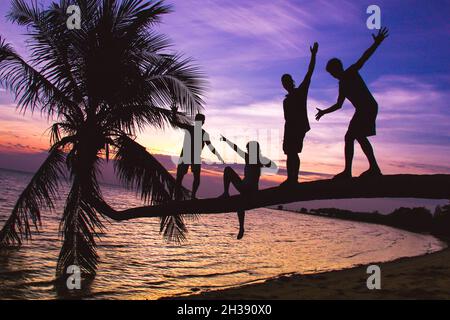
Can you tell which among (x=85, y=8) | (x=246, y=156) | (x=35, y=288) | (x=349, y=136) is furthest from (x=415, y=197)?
(x=35, y=288)

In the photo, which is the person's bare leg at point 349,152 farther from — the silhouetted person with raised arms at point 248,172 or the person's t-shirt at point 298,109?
the silhouetted person with raised arms at point 248,172

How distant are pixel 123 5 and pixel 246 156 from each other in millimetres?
5087

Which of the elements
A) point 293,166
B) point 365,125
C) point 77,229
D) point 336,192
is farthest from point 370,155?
point 77,229

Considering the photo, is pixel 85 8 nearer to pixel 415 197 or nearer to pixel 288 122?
pixel 288 122

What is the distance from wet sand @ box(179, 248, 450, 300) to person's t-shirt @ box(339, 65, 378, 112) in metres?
6.72

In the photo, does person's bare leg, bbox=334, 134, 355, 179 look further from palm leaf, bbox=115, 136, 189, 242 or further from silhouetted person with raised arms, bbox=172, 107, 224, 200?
palm leaf, bbox=115, 136, 189, 242

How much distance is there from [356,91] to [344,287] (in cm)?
854

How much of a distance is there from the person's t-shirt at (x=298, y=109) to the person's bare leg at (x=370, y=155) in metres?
0.77

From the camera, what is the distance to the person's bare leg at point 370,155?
162 inches

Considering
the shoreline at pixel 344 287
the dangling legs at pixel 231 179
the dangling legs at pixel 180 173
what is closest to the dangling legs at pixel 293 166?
the dangling legs at pixel 231 179

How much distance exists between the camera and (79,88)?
27.2ft

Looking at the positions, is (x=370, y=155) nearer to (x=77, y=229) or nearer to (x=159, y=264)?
(x=77, y=229)

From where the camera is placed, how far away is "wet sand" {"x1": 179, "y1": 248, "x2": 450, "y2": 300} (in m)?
10.1

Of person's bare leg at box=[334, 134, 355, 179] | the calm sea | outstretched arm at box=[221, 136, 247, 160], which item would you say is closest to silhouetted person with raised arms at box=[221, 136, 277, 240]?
outstretched arm at box=[221, 136, 247, 160]
